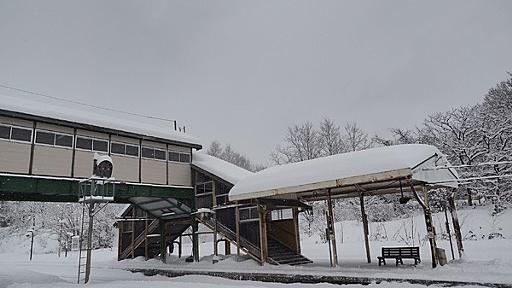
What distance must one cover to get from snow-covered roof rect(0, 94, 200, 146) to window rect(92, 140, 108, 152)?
690 millimetres

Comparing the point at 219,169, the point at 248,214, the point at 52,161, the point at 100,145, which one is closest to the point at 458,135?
the point at 248,214

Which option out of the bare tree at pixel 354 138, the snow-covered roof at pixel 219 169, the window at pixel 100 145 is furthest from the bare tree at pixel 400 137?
the window at pixel 100 145

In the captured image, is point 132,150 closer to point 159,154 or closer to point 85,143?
point 159,154

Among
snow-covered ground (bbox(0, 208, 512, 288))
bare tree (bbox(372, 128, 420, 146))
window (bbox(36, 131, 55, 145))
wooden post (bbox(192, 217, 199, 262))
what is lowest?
snow-covered ground (bbox(0, 208, 512, 288))

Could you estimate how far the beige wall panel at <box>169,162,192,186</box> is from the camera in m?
18.8

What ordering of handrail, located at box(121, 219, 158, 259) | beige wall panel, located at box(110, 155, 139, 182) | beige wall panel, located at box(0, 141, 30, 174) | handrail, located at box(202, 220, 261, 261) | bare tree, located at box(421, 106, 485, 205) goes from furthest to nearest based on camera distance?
bare tree, located at box(421, 106, 485, 205), handrail, located at box(121, 219, 158, 259), beige wall panel, located at box(110, 155, 139, 182), handrail, located at box(202, 220, 261, 261), beige wall panel, located at box(0, 141, 30, 174)

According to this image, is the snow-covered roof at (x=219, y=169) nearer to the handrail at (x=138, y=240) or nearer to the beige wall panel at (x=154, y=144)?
the beige wall panel at (x=154, y=144)

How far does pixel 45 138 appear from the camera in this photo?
1461 centimetres

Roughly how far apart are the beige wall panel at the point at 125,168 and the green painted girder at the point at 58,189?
33cm

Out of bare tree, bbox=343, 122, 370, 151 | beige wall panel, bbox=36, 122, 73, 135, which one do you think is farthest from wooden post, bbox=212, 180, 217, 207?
bare tree, bbox=343, 122, 370, 151

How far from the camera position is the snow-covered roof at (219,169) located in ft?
58.9

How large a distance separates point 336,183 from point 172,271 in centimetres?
863

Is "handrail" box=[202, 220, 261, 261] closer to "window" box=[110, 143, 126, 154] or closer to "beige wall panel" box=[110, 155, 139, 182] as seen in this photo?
"beige wall panel" box=[110, 155, 139, 182]

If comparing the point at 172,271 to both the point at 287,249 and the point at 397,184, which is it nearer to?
the point at 287,249
